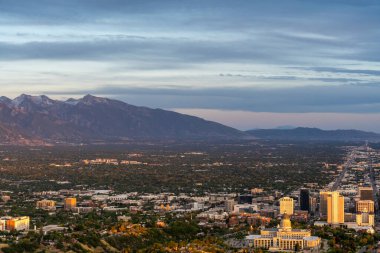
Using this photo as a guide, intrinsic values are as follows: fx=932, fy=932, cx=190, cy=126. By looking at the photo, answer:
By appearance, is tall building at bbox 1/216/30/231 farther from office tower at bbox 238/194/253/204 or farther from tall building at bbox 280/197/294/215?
office tower at bbox 238/194/253/204

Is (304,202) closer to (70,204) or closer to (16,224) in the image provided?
(70,204)

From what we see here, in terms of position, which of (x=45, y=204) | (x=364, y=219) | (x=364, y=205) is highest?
(x=364, y=205)

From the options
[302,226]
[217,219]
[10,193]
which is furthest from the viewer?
[10,193]

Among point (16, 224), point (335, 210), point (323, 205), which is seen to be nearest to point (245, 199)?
point (323, 205)

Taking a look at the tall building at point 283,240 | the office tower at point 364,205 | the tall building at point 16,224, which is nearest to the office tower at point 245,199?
the office tower at point 364,205

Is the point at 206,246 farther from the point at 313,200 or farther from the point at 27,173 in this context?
the point at 27,173

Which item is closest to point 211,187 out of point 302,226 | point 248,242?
point 302,226

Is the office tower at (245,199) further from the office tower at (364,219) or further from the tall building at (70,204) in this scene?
the office tower at (364,219)
